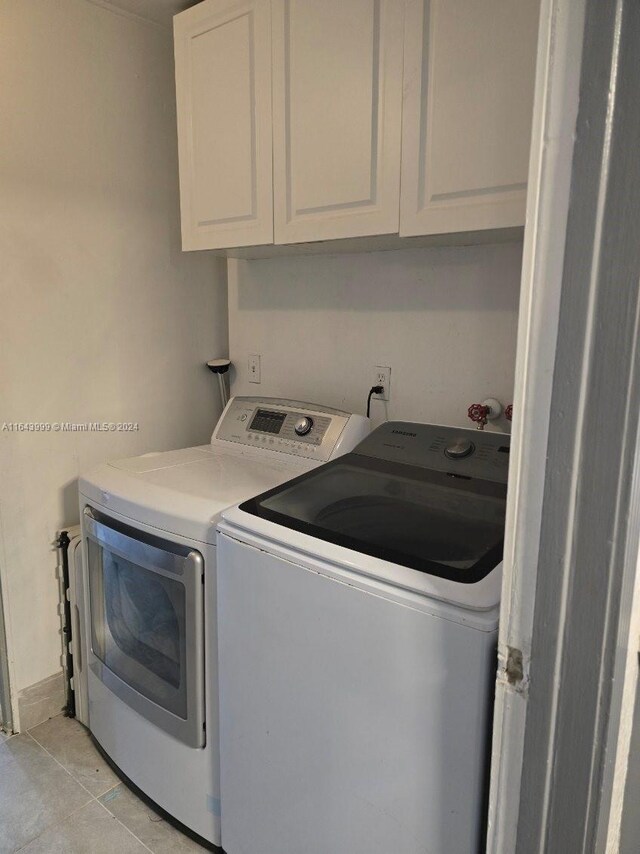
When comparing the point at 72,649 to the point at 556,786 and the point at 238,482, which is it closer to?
the point at 238,482

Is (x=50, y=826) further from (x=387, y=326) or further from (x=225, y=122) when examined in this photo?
(x=225, y=122)

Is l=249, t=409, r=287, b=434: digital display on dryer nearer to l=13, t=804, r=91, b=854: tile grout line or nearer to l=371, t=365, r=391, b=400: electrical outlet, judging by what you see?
l=371, t=365, r=391, b=400: electrical outlet

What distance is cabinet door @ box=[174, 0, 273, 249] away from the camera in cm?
164

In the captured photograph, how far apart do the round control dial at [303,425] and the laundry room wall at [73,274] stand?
625 mm

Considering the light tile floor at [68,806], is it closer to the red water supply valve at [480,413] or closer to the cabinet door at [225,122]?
the red water supply valve at [480,413]

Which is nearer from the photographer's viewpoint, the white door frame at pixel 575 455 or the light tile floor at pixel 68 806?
the white door frame at pixel 575 455

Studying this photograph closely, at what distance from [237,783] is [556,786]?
2.98 ft

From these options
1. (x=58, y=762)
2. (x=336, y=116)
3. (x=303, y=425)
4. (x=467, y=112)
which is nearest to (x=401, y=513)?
A: (x=303, y=425)

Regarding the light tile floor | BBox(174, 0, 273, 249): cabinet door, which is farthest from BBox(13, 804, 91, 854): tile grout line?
BBox(174, 0, 273, 249): cabinet door

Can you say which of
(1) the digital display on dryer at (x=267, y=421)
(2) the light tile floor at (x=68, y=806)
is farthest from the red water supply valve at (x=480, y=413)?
(2) the light tile floor at (x=68, y=806)

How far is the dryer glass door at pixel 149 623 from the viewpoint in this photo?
4.70 ft

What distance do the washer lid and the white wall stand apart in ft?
1.07

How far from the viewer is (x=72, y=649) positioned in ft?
6.53

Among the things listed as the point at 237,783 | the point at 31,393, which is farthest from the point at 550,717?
the point at 31,393
